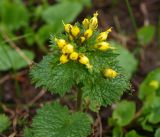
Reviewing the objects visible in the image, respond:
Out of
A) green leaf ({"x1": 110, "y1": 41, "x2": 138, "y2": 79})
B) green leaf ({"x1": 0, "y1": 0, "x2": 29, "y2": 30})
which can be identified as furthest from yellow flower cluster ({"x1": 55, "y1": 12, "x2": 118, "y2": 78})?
green leaf ({"x1": 0, "y1": 0, "x2": 29, "y2": 30})

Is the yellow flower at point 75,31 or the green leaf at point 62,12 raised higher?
the green leaf at point 62,12

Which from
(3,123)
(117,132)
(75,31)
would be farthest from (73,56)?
(117,132)

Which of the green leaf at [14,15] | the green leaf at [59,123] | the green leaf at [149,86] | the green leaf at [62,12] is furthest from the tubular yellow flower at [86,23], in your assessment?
the green leaf at [14,15]

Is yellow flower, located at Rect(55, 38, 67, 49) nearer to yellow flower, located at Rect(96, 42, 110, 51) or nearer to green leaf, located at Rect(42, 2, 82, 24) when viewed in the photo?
yellow flower, located at Rect(96, 42, 110, 51)

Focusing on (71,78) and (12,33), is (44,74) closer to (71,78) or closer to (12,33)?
(71,78)

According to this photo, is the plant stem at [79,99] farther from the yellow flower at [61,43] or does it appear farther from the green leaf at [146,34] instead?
the green leaf at [146,34]

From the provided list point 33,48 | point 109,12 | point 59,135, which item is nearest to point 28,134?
point 59,135

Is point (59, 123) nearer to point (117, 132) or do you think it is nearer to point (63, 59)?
point (63, 59)
